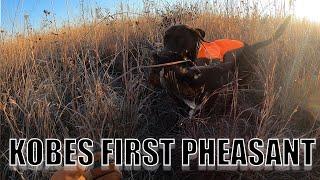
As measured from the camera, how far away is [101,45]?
4590mm

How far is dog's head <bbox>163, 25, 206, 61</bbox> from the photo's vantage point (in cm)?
288

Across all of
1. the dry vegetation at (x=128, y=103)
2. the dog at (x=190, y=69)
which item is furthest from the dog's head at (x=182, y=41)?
the dry vegetation at (x=128, y=103)

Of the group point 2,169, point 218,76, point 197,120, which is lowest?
point 2,169

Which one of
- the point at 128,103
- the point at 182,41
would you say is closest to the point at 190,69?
the point at 182,41

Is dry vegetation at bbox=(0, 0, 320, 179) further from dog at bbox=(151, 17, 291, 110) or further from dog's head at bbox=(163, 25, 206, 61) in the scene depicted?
dog's head at bbox=(163, 25, 206, 61)

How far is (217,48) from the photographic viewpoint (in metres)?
3.33

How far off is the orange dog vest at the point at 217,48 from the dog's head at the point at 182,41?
0.09 meters

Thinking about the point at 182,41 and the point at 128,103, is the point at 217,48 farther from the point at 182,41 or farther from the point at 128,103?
the point at 128,103

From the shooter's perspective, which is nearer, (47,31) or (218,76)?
(218,76)

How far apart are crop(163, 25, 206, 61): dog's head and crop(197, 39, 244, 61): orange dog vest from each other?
9 cm

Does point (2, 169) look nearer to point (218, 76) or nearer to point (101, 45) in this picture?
point (218, 76)

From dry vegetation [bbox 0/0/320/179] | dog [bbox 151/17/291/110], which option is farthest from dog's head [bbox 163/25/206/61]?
dry vegetation [bbox 0/0/320/179]

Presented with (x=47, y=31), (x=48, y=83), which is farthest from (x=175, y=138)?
(x=47, y=31)

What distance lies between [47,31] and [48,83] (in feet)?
5.84
